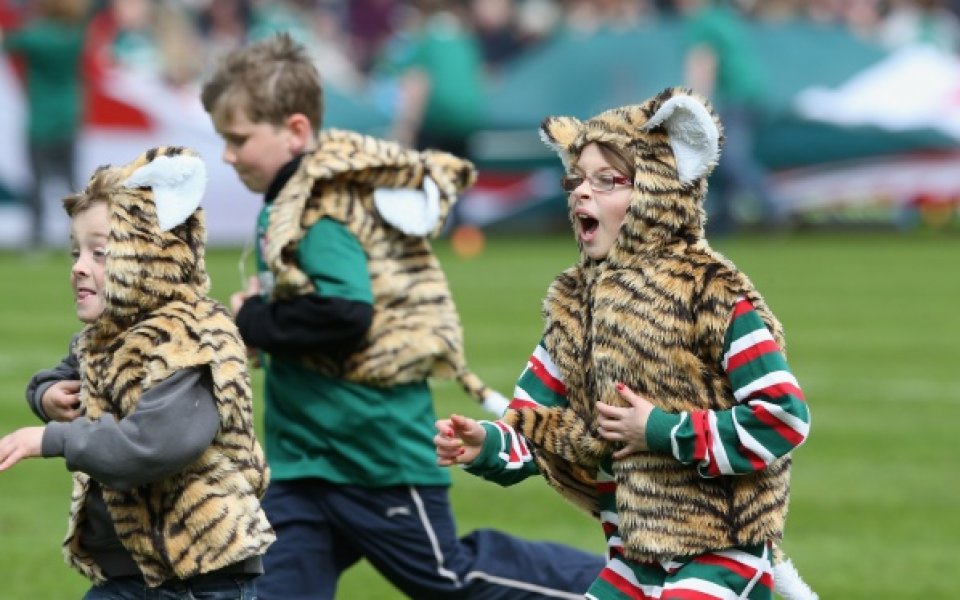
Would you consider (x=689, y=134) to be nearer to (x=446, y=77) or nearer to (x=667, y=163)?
(x=667, y=163)

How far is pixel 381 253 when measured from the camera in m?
5.73

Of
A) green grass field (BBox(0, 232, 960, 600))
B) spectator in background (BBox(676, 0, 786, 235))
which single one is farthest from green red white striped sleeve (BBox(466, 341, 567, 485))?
spectator in background (BBox(676, 0, 786, 235))

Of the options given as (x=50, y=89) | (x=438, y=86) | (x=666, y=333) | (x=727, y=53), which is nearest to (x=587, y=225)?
(x=666, y=333)

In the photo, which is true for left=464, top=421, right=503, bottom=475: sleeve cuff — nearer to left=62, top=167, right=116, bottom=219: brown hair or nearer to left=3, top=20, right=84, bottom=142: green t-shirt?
left=62, top=167, right=116, bottom=219: brown hair

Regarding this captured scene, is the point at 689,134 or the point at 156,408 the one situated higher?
the point at 689,134

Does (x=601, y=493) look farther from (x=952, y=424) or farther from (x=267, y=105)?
(x=952, y=424)

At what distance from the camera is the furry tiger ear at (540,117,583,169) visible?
4.64 meters

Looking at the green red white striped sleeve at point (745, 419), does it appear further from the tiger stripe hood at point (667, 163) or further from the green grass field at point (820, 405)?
the green grass field at point (820, 405)

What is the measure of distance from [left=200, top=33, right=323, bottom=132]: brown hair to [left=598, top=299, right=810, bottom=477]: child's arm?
6.25 feet

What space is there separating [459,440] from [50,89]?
14.8m

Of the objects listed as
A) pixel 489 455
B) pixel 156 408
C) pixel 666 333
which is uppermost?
pixel 666 333

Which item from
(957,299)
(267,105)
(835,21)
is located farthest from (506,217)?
(267,105)

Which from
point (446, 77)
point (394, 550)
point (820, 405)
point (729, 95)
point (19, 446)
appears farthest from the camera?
point (446, 77)

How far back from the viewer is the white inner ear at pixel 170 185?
4.47m
